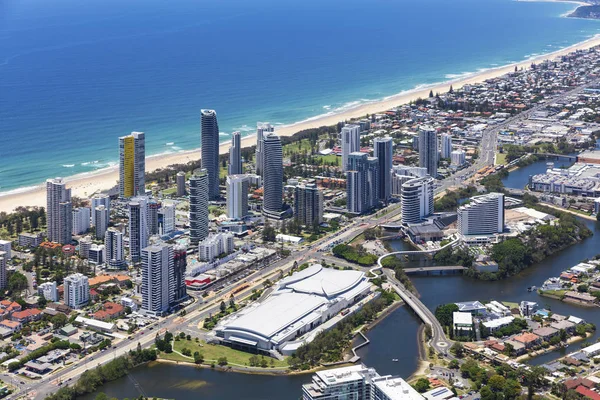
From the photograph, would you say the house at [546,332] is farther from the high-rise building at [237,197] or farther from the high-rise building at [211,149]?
the high-rise building at [211,149]

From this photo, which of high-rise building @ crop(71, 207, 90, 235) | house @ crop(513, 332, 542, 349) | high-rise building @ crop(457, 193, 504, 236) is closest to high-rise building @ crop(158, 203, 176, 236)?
high-rise building @ crop(71, 207, 90, 235)

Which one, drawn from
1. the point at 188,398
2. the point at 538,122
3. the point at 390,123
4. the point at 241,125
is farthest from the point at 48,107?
the point at 188,398

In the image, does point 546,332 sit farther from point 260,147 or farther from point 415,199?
point 260,147

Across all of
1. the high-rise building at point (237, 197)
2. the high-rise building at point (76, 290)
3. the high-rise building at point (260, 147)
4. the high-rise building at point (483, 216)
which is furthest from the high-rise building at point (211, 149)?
the high-rise building at point (76, 290)

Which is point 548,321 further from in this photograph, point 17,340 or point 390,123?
point 390,123

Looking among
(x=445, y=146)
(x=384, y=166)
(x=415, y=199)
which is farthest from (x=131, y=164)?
(x=445, y=146)

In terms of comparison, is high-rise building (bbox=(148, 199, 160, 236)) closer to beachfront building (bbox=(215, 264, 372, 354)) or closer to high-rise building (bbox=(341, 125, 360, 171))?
beachfront building (bbox=(215, 264, 372, 354))
